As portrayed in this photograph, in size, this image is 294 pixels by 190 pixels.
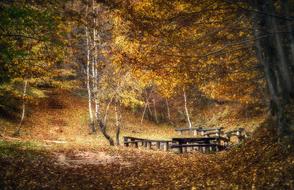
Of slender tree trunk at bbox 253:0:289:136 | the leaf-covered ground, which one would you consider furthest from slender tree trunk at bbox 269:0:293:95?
the leaf-covered ground

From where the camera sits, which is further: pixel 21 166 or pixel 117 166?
pixel 117 166

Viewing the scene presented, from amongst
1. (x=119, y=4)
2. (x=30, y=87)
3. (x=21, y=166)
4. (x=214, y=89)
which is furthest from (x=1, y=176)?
(x=30, y=87)

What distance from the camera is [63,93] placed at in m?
38.3

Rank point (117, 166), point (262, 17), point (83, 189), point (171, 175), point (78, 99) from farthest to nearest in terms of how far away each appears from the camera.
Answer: point (78, 99) < point (117, 166) < point (171, 175) < point (262, 17) < point (83, 189)

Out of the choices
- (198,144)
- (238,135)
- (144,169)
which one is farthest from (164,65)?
(238,135)

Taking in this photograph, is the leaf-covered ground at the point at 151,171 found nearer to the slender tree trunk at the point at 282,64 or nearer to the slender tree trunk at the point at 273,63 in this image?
the slender tree trunk at the point at 273,63

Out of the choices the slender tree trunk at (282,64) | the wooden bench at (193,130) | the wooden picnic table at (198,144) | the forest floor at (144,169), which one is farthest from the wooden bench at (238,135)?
the slender tree trunk at (282,64)

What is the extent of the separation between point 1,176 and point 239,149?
28.8 feet

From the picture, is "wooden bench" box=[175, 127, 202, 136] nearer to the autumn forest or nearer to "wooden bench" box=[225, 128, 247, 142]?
"wooden bench" box=[225, 128, 247, 142]

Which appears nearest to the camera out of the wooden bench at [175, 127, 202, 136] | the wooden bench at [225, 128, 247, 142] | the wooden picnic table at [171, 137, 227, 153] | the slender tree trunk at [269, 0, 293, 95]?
the slender tree trunk at [269, 0, 293, 95]

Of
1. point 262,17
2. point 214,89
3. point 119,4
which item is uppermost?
point 119,4

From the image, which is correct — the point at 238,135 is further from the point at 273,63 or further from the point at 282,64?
the point at 282,64

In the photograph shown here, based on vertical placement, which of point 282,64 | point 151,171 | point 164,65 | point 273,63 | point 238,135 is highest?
point 164,65

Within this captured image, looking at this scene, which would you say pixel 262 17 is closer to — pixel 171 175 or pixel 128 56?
pixel 128 56
